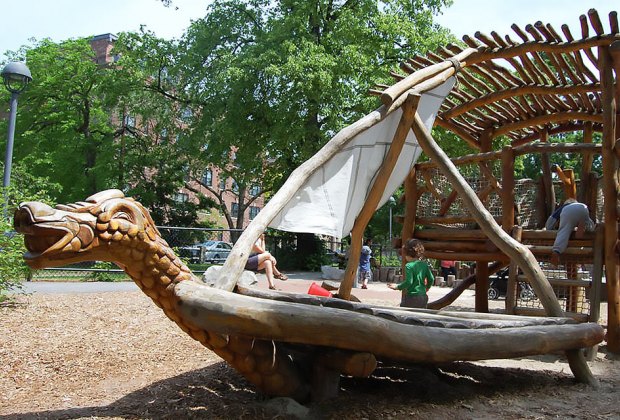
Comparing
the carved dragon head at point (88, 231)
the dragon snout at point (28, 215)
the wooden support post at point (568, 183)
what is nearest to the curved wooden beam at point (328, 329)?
the carved dragon head at point (88, 231)

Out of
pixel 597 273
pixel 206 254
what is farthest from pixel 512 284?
pixel 206 254

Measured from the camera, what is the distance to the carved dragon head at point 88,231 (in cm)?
282

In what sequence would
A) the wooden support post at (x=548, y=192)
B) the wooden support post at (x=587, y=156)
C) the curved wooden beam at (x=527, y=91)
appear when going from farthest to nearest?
the curved wooden beam at (x=527, y=91), the wooden support post at (x=587, y=156), the wooden support post at (x=548, y=192)

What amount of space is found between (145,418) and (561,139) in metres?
31.1

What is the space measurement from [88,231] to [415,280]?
4133 millimetres

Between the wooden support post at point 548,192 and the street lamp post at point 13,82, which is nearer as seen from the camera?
the wooden support post at point 548,192

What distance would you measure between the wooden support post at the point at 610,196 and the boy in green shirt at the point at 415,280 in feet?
6.60

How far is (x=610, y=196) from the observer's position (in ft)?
20.8

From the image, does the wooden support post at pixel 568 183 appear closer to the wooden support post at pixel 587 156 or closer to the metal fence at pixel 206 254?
the wooden support post at pixel 587 156

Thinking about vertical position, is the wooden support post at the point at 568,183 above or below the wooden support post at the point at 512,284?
above

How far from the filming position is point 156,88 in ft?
77.9

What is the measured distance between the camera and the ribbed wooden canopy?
6.32m

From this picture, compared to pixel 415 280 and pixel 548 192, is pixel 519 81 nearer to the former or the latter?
pixel 548 192

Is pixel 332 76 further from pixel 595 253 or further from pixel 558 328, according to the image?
pixel 558 328
